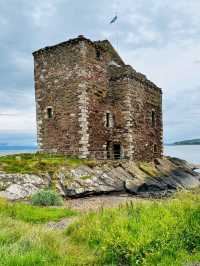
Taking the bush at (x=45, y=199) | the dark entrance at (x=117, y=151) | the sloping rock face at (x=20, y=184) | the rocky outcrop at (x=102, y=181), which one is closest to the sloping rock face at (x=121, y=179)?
the rocky outcrop at (x=102, y=181)

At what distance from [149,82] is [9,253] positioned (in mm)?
25469

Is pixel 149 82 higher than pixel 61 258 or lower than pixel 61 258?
higher

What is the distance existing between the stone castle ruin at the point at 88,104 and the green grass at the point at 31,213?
1144cm

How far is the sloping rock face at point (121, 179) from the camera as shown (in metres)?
19.9

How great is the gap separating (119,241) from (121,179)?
15380 mm

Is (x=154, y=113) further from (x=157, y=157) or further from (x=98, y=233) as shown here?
(x=98, y=233)

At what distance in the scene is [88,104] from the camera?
24.5 m

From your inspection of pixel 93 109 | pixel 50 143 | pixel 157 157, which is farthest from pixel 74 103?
pixel 157 157

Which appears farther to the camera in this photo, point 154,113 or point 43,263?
point 154,113

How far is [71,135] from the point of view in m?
24.6

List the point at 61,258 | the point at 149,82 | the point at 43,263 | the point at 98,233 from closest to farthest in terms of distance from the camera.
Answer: the point at 43,263, the point at 61,258, the point at 98,233, the point at 149,82

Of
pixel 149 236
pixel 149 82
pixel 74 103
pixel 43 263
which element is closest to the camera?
pixel 43 263

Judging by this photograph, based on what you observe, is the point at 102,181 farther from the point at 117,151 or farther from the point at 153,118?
the point at 153,118

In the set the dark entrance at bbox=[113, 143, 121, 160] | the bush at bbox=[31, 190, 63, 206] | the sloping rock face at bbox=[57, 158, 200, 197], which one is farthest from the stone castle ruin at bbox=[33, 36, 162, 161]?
the bush at bbox=[31, 190, 63, 206]
